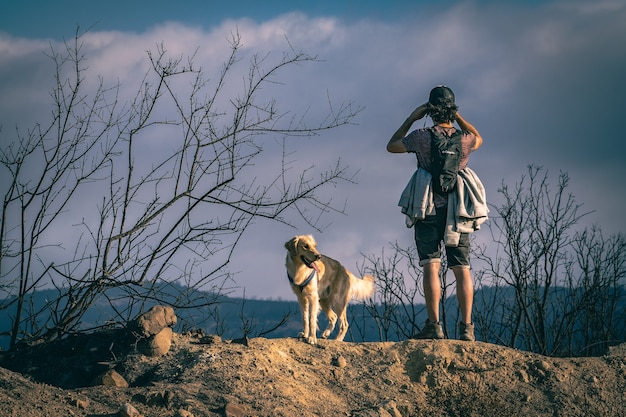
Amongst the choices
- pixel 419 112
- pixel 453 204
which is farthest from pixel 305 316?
pixel 419 112

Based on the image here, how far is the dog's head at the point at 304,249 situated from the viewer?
7029 millimetres

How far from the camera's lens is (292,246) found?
7.12 metres

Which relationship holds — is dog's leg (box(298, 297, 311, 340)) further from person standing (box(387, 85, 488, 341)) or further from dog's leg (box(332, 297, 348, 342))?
person standing (box(387, 85, 488, 341))

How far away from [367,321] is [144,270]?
4623 mm

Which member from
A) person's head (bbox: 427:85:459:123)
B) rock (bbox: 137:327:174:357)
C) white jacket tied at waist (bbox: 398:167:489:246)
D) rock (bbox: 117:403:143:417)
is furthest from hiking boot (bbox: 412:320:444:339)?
rock (bbox: 117:403:143:417)

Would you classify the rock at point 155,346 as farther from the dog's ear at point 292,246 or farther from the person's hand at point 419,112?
the person's hand at point 419,112

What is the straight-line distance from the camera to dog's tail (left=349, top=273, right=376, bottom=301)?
7.96 m

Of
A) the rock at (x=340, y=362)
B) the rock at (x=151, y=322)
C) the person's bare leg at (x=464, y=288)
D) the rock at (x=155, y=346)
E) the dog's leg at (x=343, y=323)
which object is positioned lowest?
the rock at (x=340, y=362)

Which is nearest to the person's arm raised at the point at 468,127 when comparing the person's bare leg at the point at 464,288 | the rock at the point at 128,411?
the person's bare leg at the point at 464,288

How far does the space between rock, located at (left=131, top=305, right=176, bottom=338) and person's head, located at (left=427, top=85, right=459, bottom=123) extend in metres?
3.24

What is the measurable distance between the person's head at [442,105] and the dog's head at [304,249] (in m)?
1.78

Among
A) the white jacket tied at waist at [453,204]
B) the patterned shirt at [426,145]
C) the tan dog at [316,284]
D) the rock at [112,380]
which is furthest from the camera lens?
the tan dog at [316,284]

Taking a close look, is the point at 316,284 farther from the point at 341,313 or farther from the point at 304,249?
the point at 341,313

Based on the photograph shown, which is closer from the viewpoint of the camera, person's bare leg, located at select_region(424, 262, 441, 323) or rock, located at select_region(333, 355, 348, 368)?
rock, located at select_region(333, 355, 348, 368)
